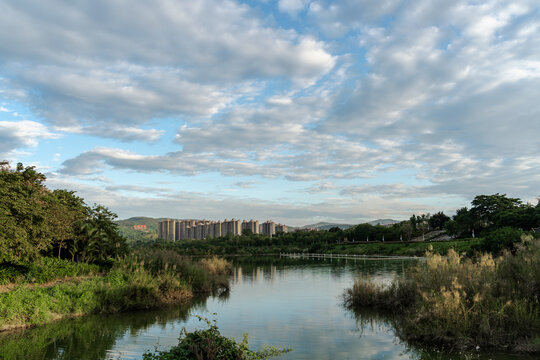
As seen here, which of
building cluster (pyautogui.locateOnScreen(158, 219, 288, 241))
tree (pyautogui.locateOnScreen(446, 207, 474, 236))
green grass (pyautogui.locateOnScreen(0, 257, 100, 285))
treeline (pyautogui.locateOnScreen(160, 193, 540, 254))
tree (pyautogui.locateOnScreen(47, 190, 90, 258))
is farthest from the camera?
building cluster (pyautogui.locateOnScreen(158, 219, 288, 241))

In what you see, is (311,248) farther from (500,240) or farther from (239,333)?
(239,333)

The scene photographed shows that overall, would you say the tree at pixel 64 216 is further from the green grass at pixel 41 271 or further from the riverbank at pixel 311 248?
the riverbank at pixel 311 248

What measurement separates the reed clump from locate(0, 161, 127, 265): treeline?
16.7 metres

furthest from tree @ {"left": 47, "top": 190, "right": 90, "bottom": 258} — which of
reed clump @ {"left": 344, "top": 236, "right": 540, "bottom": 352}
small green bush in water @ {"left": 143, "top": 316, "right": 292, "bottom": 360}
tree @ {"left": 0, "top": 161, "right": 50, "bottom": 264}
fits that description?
reed clump @ {"left": 344, "top": 236, "right": 540, "bottom": 352}

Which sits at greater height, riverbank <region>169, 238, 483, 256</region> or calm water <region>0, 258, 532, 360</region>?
calm water <region>0, 258, 532, 360</region>

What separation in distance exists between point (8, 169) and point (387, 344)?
2295 cm

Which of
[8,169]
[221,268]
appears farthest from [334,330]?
[221,268]

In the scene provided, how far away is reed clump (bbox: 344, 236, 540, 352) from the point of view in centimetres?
1100

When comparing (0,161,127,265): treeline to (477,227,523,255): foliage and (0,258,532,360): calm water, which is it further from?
(477,227,523,255): foliage

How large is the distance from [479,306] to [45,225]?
1952 cm

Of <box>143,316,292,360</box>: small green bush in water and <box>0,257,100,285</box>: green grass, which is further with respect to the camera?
<box>0,257,100,285</box>: green grass

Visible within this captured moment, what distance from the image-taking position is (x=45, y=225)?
19266mm

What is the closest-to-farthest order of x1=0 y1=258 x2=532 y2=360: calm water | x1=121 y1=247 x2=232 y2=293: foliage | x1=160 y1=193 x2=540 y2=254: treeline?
x1=0 y1=258 x2=532 y2=360: calm water → x1=121 y1=247 x2=232 y2=293: foliage → x1=160 y1=193 x2=540 y2=254: treeline

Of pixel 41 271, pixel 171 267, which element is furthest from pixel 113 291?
pixel 171 267
